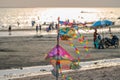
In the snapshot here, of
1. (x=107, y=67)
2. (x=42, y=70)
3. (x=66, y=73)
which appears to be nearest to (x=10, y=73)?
(x=42, y=70)

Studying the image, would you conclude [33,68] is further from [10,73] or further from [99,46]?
[99,46]

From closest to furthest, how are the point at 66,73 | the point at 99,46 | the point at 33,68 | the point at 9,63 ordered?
the point at 66,73
the point at 33,68
the point at 9,63
the point at 99,46

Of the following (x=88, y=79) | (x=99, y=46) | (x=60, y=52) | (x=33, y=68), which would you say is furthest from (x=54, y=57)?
(x=99, y=46)

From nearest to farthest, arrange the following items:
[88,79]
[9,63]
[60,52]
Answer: [60,52], [88,79], [9,63]

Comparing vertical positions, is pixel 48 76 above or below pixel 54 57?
below

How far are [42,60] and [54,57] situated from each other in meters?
10.00

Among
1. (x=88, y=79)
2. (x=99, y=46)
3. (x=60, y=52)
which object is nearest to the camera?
(x=60, y=52)

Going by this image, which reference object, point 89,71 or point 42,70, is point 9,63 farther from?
point 89,71

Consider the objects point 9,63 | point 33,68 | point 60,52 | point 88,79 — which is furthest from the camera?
point 9,63

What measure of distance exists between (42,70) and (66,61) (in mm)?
6329

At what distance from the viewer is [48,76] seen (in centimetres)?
1555

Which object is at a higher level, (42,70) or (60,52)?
(60,52)

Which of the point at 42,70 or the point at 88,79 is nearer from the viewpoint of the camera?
the point at 88,79

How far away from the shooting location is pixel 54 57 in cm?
1093
